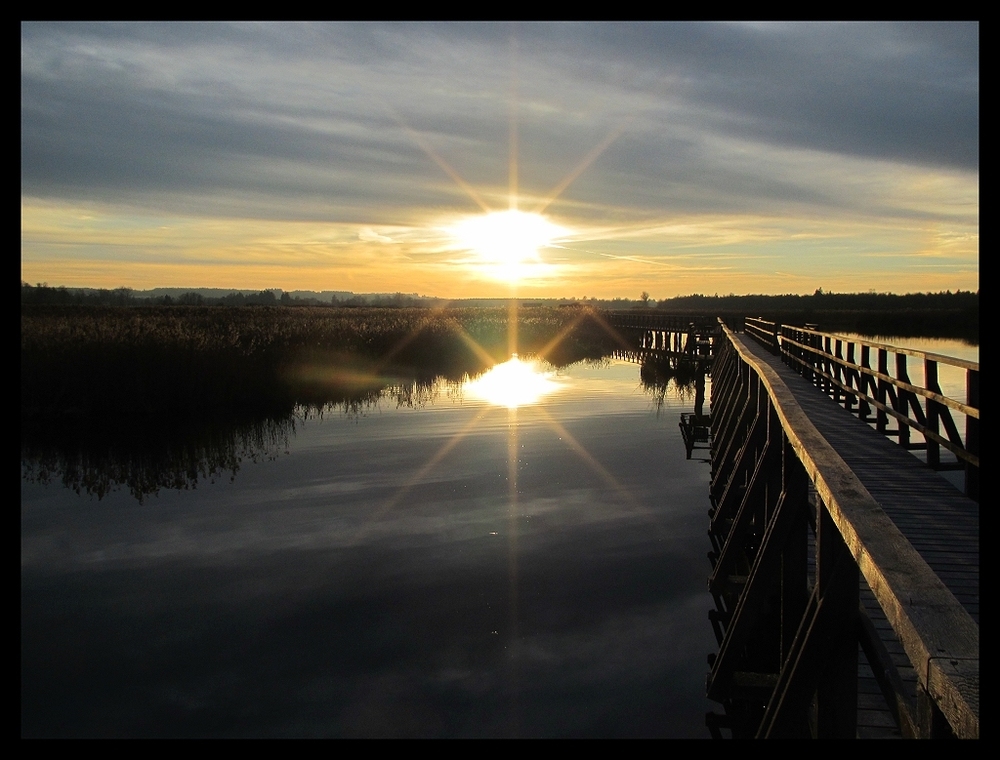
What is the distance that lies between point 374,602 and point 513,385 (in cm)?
2336

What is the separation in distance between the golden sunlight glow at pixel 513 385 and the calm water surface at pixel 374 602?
34.5 feet

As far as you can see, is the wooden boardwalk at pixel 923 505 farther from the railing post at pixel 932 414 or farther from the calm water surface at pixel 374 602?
the calm water surface at pixel 374 602

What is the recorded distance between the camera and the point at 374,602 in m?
10.5

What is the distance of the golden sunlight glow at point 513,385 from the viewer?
2900 centimetres

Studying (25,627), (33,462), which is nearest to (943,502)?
(25,627)

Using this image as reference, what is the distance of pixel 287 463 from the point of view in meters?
18.1

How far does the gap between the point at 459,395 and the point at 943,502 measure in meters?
23.8

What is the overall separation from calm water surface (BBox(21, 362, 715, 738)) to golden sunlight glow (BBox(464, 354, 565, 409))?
10.5 m

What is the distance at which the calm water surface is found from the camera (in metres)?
8.08

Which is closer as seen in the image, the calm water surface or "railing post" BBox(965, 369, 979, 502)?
"railing post" BBox(965, 369, 979, 502)

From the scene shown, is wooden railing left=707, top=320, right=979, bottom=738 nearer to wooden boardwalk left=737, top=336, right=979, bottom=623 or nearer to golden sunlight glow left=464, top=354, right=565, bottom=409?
wooden boardwalk left=737, top=336, right=979, bottom=623

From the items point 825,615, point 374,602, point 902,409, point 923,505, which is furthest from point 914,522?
point 374,602

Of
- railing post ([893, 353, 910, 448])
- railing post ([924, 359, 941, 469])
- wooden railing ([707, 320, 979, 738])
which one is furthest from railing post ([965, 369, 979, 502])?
railing post ([893, 353, 910, 448])

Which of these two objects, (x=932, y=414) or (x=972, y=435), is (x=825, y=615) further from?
(x=932, y=414)
